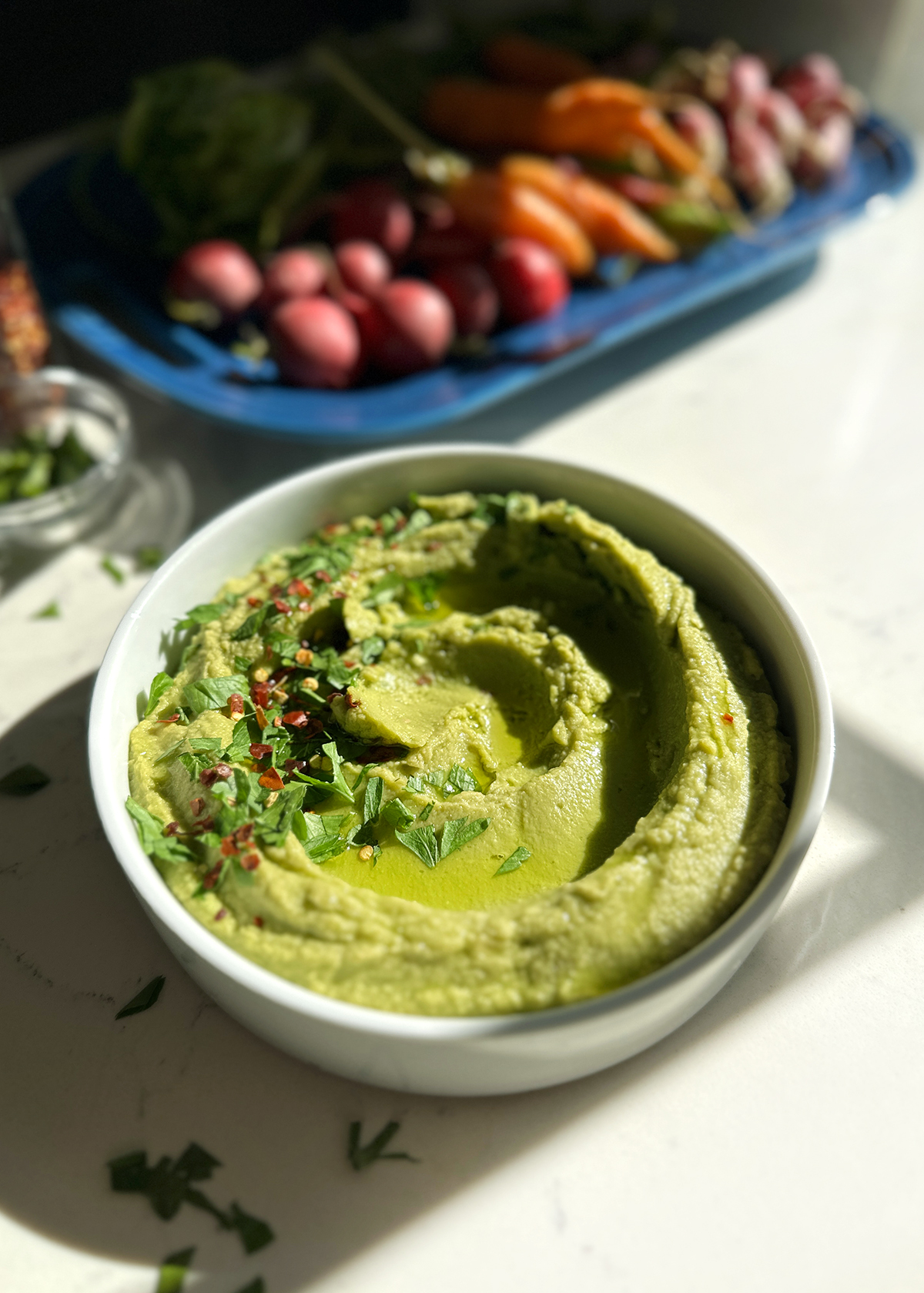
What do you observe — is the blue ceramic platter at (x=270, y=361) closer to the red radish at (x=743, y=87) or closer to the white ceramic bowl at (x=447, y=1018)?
the red radish at (x=743, y=87)

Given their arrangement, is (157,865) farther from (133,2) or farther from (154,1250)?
(133,2)

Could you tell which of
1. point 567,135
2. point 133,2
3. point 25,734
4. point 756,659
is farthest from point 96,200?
point 756,659

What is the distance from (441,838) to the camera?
1246 mm

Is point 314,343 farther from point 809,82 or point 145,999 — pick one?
point 809,82

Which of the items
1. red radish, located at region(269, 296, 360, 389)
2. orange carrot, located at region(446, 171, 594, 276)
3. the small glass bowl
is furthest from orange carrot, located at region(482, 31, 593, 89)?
the small glass bowl

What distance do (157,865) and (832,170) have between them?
250 cm

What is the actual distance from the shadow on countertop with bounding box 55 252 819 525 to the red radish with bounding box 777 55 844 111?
78cm

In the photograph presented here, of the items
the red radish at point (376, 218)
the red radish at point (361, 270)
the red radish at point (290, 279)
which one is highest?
the red radish at point (376, 218)

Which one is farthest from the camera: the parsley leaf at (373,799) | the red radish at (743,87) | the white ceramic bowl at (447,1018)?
the red radish at (743,87)

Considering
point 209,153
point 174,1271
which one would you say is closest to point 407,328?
point 209,153

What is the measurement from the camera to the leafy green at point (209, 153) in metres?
2.39

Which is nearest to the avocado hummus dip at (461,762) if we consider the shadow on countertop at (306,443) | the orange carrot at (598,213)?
the shadow on countertop at (306,443)

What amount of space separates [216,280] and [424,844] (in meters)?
1.49

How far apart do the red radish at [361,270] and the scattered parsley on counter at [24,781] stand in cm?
126
